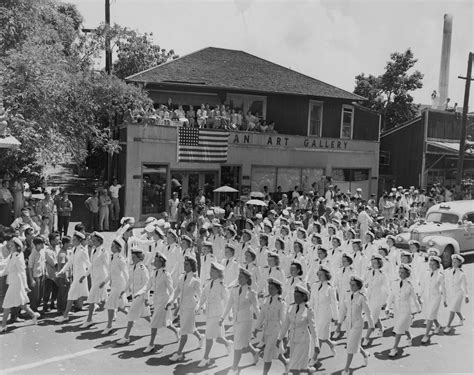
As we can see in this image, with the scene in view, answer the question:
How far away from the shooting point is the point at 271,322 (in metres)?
8.59

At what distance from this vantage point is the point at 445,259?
698 inches

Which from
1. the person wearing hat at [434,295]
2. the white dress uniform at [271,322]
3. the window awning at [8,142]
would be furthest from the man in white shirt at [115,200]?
the white dress uniform at [271,322]

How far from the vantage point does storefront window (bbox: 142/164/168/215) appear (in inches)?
898

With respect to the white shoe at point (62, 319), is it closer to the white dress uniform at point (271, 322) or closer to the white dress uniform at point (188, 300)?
the white dress uniform at point (188, 300)

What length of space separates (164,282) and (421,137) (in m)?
28.1

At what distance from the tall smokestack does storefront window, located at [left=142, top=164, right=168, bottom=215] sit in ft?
79.4

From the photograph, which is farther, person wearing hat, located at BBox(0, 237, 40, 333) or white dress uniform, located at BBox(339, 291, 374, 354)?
person wearing hat, located at BBox(0, 237, 40, 333)

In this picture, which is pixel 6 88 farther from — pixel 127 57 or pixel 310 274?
pixel 127 57

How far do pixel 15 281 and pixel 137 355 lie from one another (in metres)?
3.07

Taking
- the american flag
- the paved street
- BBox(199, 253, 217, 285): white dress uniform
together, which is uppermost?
the american flag

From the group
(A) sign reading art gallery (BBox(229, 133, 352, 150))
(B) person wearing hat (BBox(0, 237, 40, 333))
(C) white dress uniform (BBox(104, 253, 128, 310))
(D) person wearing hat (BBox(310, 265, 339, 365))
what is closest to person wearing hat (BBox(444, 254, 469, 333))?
(D) person wearing hat (BBox(310, 265, 339, 365))

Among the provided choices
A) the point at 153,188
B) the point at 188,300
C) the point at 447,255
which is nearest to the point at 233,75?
the point at 153,188

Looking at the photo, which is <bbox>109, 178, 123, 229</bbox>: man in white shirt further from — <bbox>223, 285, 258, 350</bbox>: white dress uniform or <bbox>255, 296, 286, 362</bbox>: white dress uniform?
<bbox>255, 296, 286, 362</bbox>: white dress uniform

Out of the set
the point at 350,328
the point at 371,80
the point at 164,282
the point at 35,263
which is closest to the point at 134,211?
the point at 35,263
